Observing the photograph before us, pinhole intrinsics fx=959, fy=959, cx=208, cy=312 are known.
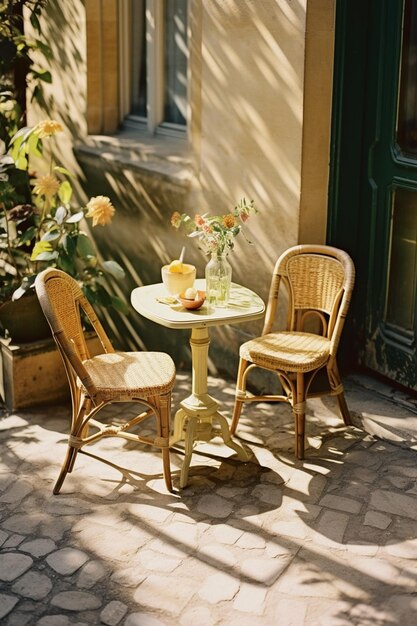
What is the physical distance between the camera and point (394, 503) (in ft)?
15.6

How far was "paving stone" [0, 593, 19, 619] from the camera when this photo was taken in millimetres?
3955

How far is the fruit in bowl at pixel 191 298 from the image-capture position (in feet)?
16.6

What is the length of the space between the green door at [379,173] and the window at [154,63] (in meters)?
1.69

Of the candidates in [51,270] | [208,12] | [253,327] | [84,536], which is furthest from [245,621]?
[208,12]

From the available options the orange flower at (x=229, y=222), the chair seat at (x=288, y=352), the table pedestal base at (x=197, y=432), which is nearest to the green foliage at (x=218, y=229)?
the orange flower at (x=229, y=222)

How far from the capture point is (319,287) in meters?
5.62

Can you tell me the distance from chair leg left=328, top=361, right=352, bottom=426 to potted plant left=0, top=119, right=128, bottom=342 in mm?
1567

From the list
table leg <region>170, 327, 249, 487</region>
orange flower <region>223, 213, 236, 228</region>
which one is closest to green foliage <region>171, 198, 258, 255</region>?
orange flower <region>223, 213, 236, 228</region>

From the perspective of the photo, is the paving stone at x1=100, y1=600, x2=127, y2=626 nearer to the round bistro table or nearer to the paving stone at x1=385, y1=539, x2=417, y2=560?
the round bistro table

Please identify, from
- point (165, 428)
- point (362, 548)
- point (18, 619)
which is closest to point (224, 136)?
point (165, 428)

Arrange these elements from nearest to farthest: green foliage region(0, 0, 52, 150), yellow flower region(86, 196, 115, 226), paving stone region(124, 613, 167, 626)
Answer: paving stone region(124, 613, 167, 626) → yellow flower region(86, 196, 115, 226) → green foliage region(0, 0, 52, 150)

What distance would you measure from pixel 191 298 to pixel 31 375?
1.57 m

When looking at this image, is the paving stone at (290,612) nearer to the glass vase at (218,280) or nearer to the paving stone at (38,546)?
the paving stone at (38,546)

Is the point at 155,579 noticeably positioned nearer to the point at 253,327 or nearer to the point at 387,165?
the point at 253,327
